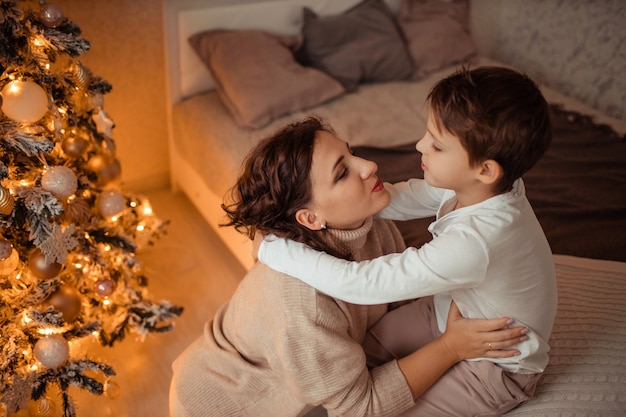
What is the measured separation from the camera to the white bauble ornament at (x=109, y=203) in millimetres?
1766

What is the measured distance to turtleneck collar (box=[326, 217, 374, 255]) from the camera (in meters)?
1.36

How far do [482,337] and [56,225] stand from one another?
1.05m

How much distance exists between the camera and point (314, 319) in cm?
127

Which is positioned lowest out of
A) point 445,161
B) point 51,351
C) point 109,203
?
point 51,351

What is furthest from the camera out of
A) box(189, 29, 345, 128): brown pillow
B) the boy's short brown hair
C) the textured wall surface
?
the textured wall surface

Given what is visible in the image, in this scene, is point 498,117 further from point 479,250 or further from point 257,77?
point 257,77

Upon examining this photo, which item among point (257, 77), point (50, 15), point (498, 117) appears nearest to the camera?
point (498, 117)

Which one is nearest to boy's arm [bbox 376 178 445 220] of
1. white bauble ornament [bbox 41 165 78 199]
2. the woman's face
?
the woman's face

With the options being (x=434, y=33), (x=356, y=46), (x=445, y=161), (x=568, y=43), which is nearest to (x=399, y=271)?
(x=445, y=161)

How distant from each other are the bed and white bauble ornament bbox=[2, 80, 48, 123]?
2.42 ft

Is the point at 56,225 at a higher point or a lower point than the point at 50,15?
lower

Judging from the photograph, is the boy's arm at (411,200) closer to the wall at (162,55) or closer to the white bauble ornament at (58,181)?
the white bauble ornament at (58,181)

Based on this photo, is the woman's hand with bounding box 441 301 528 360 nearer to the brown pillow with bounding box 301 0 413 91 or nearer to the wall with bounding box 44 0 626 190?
the brown pillow with bounding box 301 0 413 91

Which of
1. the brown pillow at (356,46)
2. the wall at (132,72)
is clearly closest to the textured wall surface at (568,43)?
the brown pillow at (356,46)
